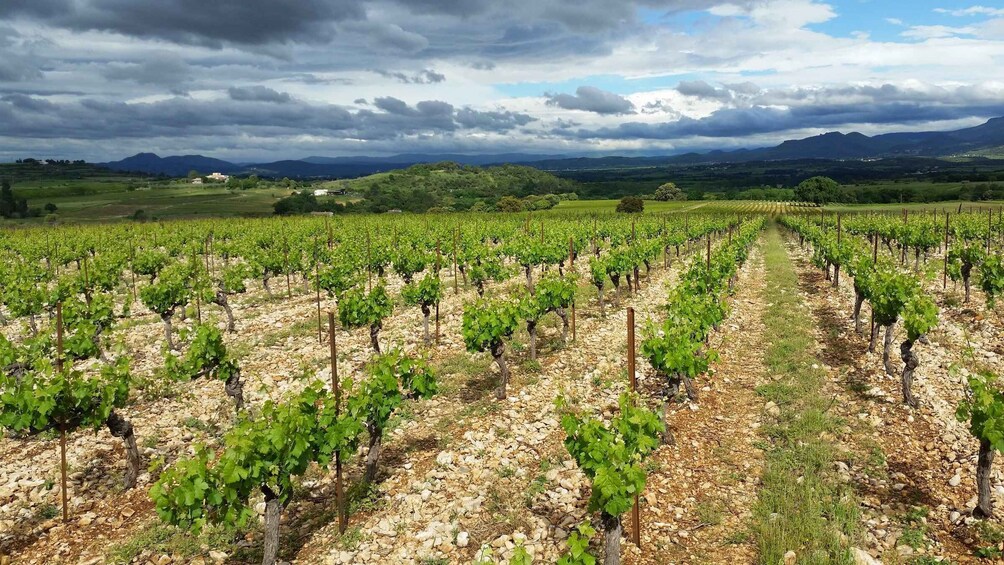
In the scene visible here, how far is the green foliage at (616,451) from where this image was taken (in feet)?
22.5

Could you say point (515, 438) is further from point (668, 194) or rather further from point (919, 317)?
point (668, 194)

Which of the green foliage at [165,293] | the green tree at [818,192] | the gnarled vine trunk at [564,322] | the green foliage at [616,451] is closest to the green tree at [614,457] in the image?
the green foliage at [616,451]

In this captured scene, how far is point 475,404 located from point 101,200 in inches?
5164

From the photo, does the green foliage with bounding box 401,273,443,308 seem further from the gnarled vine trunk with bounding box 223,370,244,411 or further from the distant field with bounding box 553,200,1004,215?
the distant field with bounding box 553,200,1004,215

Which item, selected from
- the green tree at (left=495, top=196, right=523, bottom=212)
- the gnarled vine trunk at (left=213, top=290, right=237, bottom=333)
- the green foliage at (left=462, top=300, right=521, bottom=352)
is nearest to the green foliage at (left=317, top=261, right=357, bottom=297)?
the gnarled vine trunk at (left=213, top=290, right=237, bottom=333)

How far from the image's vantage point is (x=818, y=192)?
120 meters

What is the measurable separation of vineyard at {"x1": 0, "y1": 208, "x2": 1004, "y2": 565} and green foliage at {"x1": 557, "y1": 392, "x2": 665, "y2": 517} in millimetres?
35

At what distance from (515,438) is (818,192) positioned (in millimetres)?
130714

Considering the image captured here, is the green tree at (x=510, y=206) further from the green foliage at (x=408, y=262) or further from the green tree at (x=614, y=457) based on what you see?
the green tree at (x=614, y=457)

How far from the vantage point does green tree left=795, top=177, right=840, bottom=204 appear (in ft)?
385

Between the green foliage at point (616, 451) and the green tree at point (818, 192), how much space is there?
4907 inches

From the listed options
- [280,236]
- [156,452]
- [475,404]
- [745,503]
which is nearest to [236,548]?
[156,452]

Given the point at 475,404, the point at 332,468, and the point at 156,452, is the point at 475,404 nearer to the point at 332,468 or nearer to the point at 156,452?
the point at 332,468

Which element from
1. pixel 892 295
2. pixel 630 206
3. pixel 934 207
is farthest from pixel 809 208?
pixel 892 295
